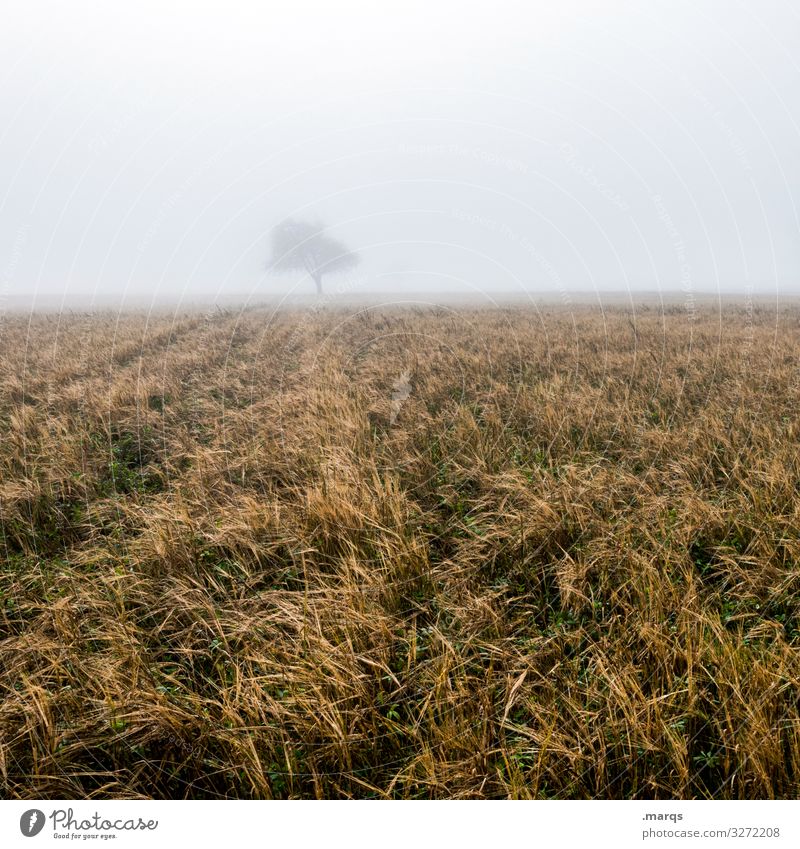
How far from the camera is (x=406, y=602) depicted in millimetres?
2771

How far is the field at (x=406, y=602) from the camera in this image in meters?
1.88

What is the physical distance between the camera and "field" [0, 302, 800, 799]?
1877mm

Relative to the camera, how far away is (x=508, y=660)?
2.32 m

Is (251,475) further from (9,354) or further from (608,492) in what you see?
(9,354)

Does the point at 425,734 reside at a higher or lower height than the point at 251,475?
lower

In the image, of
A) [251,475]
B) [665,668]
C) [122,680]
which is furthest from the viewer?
[251,475]

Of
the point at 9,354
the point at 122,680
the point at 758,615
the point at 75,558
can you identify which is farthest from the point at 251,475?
the point at 9,354

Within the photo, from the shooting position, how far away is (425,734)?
6.57 feet

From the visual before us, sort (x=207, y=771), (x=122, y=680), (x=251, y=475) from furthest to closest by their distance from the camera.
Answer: (x=251, y=475) → (x=122, y=680) → (x=207, y=771)
